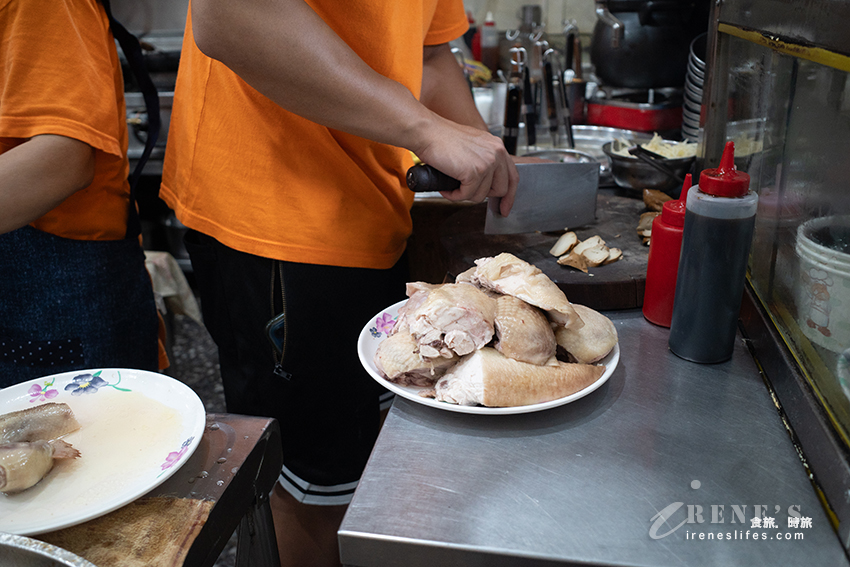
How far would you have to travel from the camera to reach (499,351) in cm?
90

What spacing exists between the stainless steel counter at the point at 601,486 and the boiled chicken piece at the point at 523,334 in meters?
0.09

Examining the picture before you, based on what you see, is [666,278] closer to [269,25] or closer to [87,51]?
[269,25]

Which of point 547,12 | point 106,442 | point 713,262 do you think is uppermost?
point 547,12

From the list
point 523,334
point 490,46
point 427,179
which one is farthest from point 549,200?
point 490,46

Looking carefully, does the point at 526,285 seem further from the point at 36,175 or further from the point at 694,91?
the point at 694,91

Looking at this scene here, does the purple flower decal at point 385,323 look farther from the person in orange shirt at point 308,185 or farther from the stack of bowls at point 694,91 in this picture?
the stack of bowls at point 694,91

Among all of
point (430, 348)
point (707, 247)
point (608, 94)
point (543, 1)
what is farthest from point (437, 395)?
point (543, 1)

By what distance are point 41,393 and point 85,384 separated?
63 millimetres

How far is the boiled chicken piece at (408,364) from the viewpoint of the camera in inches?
35.9

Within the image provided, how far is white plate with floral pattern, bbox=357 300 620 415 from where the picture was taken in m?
0.85

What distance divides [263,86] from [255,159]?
23 cm

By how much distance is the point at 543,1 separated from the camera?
359 centimetres

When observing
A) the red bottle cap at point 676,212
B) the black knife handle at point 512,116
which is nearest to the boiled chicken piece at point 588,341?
the red bottle cap at point 676,212

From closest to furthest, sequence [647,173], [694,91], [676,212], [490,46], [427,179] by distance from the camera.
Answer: [676,212] < [427,179] < [647,173] < [694,91] < [490,46]
